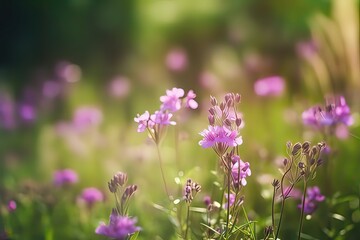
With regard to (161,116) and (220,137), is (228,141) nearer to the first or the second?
(220,137)

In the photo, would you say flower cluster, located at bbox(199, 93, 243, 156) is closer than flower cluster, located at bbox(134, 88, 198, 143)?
Yes

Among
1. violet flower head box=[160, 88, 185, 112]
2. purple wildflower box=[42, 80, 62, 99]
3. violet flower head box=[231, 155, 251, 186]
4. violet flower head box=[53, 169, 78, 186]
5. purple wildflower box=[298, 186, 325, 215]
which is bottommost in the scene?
violet flower head box=[231, 155, 251, 186]

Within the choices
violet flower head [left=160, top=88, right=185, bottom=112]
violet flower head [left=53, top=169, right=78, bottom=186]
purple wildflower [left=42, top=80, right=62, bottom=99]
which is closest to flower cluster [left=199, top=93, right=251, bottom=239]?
violet flower head [left=160, top=88, right=185, bottom=112]

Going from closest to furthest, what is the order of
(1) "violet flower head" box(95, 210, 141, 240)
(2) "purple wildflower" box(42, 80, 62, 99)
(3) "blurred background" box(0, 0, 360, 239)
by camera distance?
1. (1) "violet flower head" box(95, 210, 141, 240)
2. (3) "blurred background" box(0, 0, 360, 239)
3. (2) "purple wildflower" box(42, 80, 62, 99)

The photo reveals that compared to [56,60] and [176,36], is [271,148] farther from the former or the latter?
[56,60]

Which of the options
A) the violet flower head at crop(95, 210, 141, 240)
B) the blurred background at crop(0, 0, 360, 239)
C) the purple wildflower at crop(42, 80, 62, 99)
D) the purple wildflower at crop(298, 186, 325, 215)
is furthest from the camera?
the purple wildflower at crop(42, 80, 62, 99)

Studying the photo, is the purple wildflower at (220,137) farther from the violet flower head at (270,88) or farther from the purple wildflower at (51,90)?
the purple wildflower at (51,90)

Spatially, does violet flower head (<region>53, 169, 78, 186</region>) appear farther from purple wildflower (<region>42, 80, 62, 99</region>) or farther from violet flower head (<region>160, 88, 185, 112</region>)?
purple wildflower (<region>42, 80, 62, 99</region>)

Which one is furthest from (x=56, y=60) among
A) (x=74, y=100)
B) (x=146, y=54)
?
(x=74, y=100)
